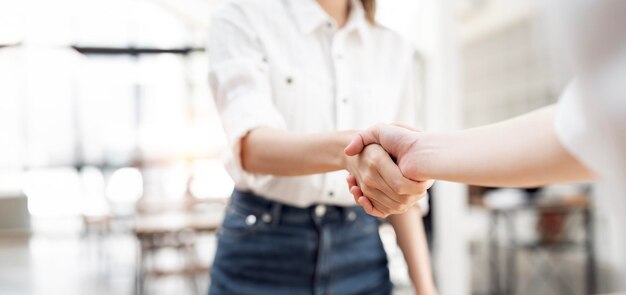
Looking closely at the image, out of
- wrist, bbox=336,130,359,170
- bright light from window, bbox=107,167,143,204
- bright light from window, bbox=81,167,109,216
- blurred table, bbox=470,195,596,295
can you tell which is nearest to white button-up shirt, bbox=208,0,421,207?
wrist, bbox=336,130,359,170

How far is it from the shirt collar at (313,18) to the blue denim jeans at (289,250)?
288 mm

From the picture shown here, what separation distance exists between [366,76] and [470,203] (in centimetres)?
330

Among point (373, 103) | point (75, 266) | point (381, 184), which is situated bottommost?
point (75, 266)

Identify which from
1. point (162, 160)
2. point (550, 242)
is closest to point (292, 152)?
point (550, 242)

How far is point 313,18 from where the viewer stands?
38.9 inches

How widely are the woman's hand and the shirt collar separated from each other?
0.29m

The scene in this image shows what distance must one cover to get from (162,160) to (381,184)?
7.99 meters

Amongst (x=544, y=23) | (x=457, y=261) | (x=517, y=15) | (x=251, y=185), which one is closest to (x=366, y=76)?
(x=251, y=185)

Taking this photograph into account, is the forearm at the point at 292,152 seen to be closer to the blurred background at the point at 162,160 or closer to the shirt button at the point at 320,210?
the shirt button at the point at 320,210

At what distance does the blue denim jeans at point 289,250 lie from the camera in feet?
3.21

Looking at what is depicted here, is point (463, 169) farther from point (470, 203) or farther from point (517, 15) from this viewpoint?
point (517, 15)

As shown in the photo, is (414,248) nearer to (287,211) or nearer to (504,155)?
(287,211)

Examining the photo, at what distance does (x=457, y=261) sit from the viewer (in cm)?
310

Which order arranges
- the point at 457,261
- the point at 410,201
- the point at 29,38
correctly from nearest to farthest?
the point at 410,201 < the point at 457,261 < the point at 29,38
